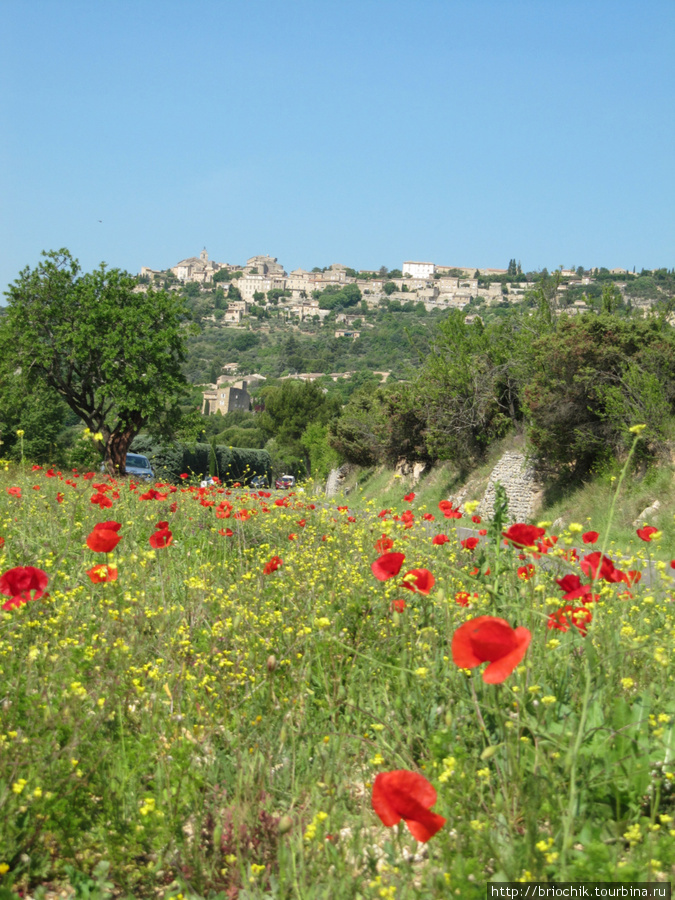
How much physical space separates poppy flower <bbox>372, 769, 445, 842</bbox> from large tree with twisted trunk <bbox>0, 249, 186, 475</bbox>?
2478cm

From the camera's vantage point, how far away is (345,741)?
9.19ft

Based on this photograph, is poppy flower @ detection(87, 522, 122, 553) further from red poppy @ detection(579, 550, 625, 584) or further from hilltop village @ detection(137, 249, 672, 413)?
hilltop village @ detection(137, 249, 672, 413)

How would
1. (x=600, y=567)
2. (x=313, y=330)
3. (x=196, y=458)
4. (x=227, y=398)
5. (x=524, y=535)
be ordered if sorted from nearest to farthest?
(x=600, y=567)
(x=524, y=535)
(x=196, y=458)
(x=227, y=398)
(x=313, y=330)

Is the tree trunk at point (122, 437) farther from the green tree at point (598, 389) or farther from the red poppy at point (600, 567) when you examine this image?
the red poppy at point (600, 567)

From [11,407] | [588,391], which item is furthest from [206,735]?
[11,407]

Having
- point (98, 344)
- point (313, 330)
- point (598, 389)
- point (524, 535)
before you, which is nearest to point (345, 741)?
point (524, 535)

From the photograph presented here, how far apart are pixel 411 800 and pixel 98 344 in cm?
2593

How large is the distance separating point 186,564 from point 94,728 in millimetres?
2983

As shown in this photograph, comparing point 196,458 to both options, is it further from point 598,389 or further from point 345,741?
point 345,741

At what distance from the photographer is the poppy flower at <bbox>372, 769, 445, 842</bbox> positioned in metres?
1.54

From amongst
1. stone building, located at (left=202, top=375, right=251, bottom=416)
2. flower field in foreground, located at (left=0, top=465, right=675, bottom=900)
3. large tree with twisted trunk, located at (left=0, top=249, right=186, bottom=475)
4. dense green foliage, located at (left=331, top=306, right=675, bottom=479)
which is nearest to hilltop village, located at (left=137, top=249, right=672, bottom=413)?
stone building, located at (left=202, top=375, right=251, bottom=416)

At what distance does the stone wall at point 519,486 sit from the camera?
1734cm

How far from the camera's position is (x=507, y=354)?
2136 cm

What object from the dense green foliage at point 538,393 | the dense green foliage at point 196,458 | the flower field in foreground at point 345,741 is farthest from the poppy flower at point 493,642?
the dense green foliage at point 196,458
